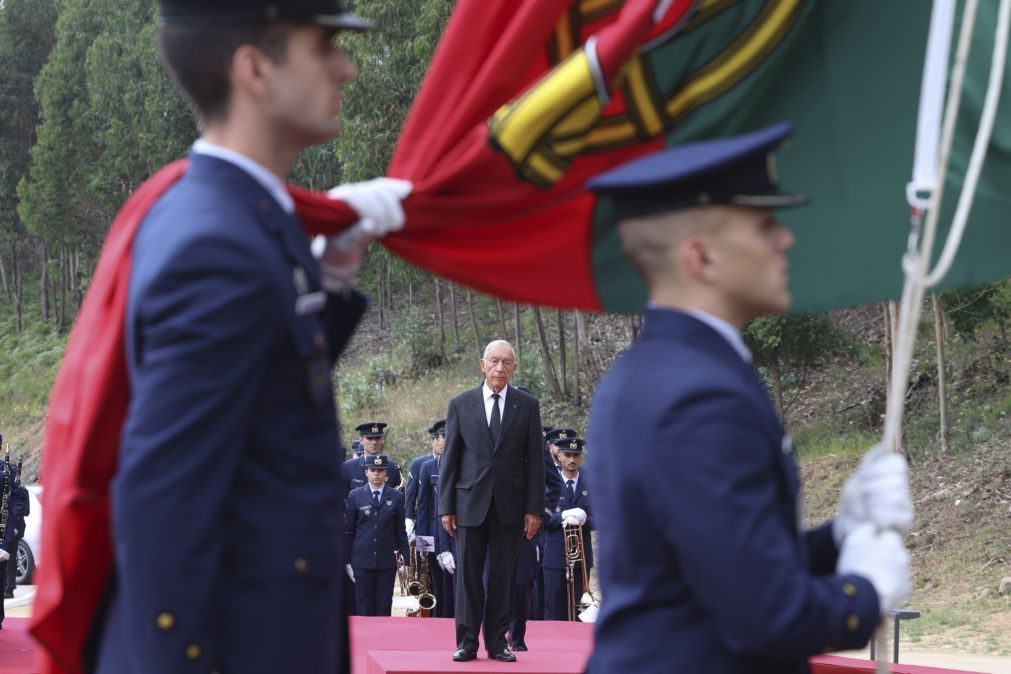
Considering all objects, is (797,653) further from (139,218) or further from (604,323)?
(604,323)

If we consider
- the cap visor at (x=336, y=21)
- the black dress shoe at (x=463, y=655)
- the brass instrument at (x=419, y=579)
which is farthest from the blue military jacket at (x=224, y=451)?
the brass instrument at (x=419, y=579)

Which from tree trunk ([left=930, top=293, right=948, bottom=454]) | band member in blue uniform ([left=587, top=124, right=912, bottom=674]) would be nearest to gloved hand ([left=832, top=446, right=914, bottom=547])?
band member in blue uniform ([left=587, top=124, right=912, bottom=674])

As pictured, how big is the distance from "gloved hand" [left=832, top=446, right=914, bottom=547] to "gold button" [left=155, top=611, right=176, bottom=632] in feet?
3.34

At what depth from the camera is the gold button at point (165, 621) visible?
2.13m

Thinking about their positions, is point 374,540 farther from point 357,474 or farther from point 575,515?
point 575,515

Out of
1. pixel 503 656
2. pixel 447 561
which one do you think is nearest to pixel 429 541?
pixel 447 561

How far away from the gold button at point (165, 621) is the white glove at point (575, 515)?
11.6m

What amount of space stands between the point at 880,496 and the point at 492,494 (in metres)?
6.75

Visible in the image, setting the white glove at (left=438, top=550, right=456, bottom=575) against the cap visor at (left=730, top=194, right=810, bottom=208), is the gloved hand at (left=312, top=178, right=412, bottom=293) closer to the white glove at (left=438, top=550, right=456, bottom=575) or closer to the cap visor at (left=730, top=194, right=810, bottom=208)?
the cap visor at (left=730, top=194, right=810, bottom=208)

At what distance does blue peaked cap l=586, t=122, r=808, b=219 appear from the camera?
224 cm

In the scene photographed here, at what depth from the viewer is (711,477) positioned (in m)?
2.05

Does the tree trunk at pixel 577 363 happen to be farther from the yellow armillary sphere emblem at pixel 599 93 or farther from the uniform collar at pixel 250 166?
the uniform collar at pixel 250 166

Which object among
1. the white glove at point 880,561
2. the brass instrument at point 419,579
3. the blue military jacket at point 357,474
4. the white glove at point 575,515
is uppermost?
the blue military jacket at point 357,474

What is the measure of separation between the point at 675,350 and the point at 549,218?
4.55 ft
